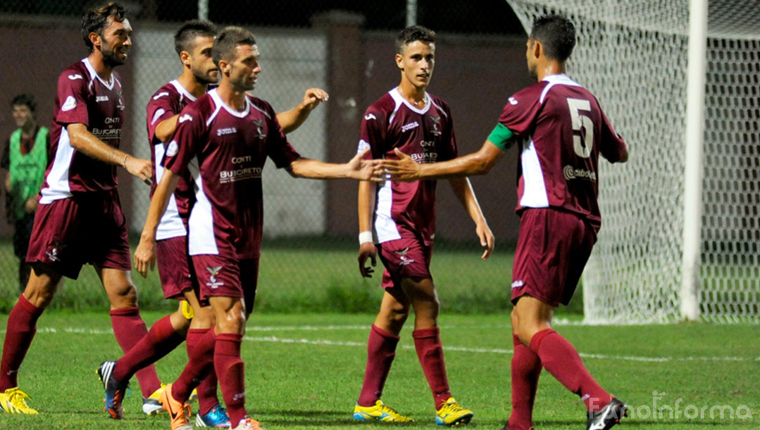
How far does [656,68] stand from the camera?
448 inches

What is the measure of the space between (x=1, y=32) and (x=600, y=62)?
9.01 m

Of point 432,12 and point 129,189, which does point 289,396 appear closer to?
point 129,189

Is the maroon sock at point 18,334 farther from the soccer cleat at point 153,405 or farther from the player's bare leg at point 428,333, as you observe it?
the player's bare leg at point 428,333

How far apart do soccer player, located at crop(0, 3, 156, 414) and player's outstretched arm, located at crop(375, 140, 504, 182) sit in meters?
1.86

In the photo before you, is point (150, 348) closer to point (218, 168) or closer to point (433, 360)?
point (218, 168)

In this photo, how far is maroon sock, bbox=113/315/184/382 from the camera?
19.2 ft

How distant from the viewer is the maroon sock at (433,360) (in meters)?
5.96

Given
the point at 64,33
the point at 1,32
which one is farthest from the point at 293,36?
the point at 1,32

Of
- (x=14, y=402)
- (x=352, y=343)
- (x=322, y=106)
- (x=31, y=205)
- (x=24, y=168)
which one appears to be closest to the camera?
(x=14, y=402)

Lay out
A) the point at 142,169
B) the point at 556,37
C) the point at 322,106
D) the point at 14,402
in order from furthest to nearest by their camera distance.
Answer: the point at 322,106, the point at 14,402, the point at 142,169, the point at 556,37

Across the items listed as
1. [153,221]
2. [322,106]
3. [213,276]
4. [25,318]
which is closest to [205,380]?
[213,276]

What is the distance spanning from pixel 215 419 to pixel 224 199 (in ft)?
3.91

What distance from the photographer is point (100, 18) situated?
636cm

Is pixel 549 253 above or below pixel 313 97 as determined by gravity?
below
